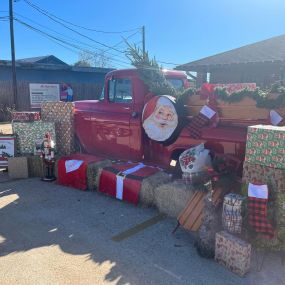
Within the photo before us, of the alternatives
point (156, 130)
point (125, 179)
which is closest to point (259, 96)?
point (156, 130)

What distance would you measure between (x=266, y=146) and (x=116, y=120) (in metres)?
3.25

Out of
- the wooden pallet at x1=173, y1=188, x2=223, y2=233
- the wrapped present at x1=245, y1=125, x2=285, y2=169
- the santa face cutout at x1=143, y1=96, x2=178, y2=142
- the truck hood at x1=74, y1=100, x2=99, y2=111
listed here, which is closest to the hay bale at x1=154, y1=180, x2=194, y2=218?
the wooden pallet at x1=173, y1=188, x2=223, y2=233

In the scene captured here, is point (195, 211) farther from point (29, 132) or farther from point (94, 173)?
point (29, 132)

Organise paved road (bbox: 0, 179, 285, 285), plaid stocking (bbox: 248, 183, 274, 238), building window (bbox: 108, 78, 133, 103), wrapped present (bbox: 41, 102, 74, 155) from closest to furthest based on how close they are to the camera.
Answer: paved road (bbox: 0, 179, 285, 285) < plaid stocking (bbox: 248, 183, 274, 238) < building window (bbox: 108, 78, 133, 103) < wrapped present (bbox: 41, 102, 74, 155)

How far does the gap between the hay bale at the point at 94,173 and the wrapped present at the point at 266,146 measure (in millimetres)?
2804

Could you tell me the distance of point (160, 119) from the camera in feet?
18.0

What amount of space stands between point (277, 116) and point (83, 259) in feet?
9.94

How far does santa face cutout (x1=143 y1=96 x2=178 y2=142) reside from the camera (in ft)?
17.5

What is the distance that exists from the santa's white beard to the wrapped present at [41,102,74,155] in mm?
2346

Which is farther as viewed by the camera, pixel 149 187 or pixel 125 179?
pixel 125 179

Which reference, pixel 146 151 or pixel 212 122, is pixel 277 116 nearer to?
pixel 212 122

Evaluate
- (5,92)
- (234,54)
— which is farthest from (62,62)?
(234,54)

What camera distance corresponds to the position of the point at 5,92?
19.2m

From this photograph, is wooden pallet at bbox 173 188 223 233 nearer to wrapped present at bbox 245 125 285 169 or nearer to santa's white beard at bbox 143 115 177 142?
wrapped present at bbox 245 125 285 169
